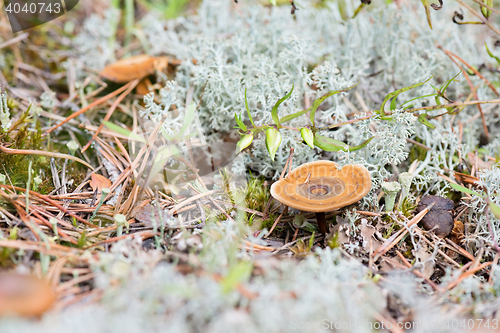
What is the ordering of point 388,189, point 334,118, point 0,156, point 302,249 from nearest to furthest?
1. point 302,249
2. point 388,189
3. point 0,156
4. point 334,118

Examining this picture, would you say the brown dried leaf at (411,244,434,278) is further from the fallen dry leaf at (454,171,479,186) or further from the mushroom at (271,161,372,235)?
the fallen dry leaf at (454,171,479,186)

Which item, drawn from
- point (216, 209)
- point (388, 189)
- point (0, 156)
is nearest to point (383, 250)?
point (388, 189)

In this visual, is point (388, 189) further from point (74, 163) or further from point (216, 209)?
point (74, 163)

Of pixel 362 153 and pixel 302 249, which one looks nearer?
pixel 302 249

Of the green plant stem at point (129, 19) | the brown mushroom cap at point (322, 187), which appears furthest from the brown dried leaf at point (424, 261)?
the green plant stem at point (129, 19)

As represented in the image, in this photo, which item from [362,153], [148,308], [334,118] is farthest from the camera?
[334,118]

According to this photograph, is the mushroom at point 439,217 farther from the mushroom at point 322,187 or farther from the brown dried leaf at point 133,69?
the brown dried leaf at point 133,69

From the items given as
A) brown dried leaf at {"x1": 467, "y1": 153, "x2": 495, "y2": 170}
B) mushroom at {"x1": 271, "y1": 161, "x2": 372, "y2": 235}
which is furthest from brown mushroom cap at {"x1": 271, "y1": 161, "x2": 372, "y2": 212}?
brown dried leaf at {"x1": 467, "y1": 153, "x2": 495, "y2": 170}
